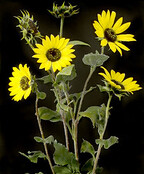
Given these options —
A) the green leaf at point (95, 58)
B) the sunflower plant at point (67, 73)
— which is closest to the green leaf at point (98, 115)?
the sunflower plant at point (67, 73)

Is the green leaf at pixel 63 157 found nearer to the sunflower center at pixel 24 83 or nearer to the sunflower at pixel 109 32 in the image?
the sunflower center at pixel 24 83

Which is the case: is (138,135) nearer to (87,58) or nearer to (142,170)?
(142,170)

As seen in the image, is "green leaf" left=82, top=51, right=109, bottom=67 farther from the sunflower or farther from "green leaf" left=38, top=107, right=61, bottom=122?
"green leaf" left=38, top=107, right=61, bottom=122

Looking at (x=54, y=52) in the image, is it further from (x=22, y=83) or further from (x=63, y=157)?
(x=63, y=157)

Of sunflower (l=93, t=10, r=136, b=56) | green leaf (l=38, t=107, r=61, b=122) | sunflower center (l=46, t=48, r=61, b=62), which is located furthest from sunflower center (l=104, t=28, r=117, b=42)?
green leaf (l=38, t=107, r=61, b=122)

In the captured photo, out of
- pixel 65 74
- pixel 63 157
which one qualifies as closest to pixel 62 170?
pixel 63 157
